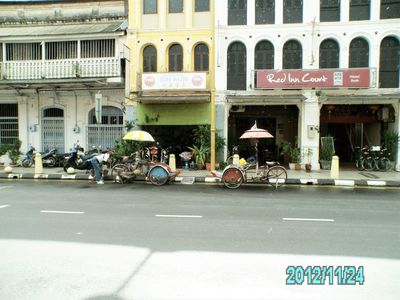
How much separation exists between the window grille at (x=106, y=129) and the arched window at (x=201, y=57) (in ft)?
16.8

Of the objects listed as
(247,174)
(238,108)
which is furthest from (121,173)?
(238,108)

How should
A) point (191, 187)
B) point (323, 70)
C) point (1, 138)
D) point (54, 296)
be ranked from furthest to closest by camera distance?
1. point (1, 138)
2. point (323, 70)
3. point (191, 187)
4. point (54, 296)

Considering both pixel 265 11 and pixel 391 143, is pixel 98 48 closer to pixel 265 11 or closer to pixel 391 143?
pixel 265 11

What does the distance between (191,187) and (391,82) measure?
1133 centimetres

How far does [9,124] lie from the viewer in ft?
63.7

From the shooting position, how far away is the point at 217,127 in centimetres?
1681

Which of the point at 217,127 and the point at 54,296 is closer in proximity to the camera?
the point at 54,296

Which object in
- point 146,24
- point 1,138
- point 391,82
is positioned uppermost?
point 146,24

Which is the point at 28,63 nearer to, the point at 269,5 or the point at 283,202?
the point at 269,5

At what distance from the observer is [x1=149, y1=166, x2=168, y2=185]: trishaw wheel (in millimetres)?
12438

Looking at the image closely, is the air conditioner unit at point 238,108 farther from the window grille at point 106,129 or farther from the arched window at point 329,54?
the window grille at point 106,129

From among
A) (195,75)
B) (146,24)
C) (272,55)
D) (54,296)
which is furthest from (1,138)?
(54,296)

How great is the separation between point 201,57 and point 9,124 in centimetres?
1214
